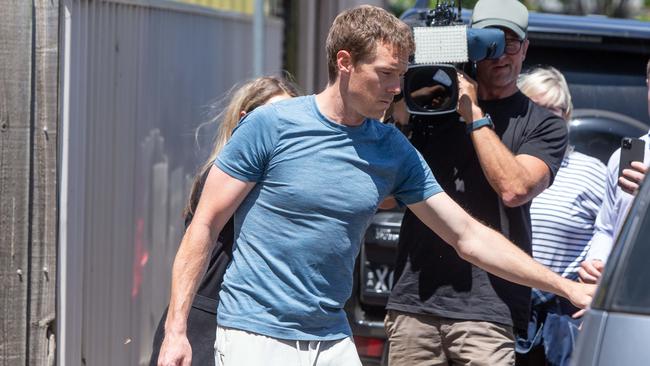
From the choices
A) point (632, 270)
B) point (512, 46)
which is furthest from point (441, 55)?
point (632, 270)

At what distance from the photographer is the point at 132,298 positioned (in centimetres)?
537

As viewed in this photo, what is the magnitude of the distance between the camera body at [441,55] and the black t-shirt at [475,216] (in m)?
0.12

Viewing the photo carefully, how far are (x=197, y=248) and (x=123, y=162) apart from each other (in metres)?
1.77

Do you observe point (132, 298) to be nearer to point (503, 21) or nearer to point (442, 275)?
point (442, 275)

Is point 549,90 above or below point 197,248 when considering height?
above

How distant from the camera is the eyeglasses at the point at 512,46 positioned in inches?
175

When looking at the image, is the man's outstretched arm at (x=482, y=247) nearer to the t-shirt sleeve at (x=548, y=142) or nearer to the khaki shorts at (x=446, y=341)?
the khaki shorts at (x=446, y=341)

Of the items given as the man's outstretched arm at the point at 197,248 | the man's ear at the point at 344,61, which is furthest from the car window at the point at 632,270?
the man's outstretched arm at the point at 197,248

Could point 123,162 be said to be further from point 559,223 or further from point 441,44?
point 559,223

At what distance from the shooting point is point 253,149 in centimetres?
348

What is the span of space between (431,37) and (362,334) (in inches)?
69.6

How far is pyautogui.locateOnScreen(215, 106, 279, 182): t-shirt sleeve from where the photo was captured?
348cm

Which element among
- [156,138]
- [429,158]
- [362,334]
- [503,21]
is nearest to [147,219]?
[156,138]

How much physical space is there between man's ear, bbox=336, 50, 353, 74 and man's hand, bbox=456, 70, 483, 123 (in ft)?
2.74
